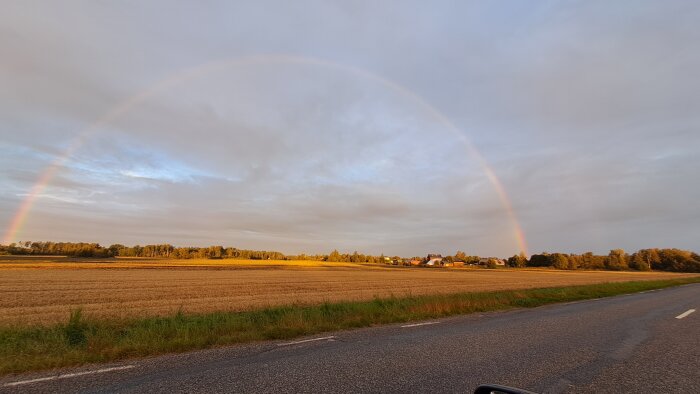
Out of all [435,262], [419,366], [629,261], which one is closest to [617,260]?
[629,261]

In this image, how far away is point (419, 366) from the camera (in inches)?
266

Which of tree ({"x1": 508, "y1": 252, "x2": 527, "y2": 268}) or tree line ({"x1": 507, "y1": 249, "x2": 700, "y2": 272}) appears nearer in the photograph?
tree line ({"x1": 507, "y1": 249, "x2": 700, "y2": 272})

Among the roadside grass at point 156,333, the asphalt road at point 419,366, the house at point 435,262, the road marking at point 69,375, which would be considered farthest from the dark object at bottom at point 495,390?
the house at point 435,262

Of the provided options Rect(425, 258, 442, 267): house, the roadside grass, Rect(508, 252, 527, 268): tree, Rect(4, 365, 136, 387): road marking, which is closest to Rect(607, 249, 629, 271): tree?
Rect(508, 252, 527, 268): tree

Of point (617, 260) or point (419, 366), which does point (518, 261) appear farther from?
point (419, 366)

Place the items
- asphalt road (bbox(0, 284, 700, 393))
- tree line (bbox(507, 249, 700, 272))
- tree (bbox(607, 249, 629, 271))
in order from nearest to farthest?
asphalt road (bbox(0, 284, 700, 393)) < tree line (bbox(507, 249, 700, 272)) < tree (bbox(607, 249, 629, 271))

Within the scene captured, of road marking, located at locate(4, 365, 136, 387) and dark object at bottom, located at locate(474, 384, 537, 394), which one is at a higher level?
dark object at bottom, located at locate(474, 384, 537, 394)

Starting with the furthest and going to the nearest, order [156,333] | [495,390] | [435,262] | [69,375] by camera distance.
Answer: [435,262], [156,333], [69,375], [495,390]

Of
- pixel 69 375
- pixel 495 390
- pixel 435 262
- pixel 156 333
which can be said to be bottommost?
pixel 69 375

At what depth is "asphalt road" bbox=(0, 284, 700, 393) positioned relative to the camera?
5.71 metres

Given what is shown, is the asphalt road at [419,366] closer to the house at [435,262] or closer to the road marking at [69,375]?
the road marking at [69,375]

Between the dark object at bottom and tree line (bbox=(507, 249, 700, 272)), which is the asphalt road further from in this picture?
tree line (bbox=(507, 249, 700, 272))

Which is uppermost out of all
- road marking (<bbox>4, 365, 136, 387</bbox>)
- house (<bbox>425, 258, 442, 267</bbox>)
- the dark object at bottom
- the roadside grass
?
house (<bbox>425, 258, 442, 267</bbox>)

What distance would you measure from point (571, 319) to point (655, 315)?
4174 mm
